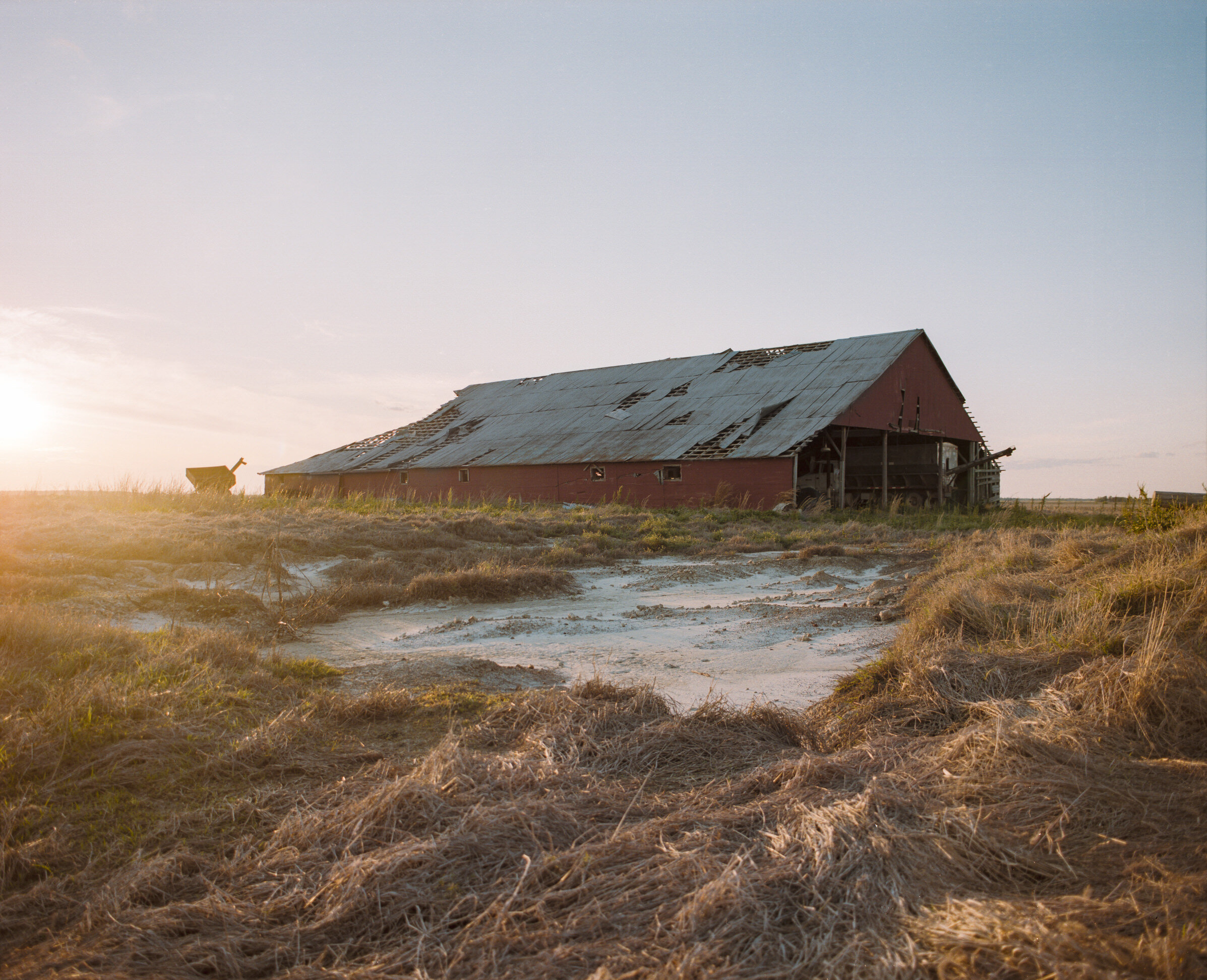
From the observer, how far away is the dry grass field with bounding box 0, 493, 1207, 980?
2.77 metres

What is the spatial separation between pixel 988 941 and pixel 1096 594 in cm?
549

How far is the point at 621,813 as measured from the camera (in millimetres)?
3916

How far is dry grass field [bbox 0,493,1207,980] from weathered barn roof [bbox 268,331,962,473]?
19.9m

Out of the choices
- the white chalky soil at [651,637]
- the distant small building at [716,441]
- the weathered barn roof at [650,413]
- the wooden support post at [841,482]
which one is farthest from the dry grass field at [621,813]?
the weathered barn roof at [650,413]

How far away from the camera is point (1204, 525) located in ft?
31.7

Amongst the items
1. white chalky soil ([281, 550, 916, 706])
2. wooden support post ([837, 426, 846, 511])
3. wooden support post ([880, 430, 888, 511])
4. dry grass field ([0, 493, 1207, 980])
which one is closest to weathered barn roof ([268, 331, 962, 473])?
wooden support post ([837, 426, 846, 511])

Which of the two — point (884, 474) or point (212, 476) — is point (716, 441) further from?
point (212, 476)

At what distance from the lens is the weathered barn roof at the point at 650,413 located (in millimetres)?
27375

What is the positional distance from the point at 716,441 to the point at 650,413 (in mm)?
5146

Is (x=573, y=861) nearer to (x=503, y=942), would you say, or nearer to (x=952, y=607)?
(x=503, y=942)

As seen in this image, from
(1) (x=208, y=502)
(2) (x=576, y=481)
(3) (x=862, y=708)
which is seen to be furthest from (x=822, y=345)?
(3) (x=862, y=708)

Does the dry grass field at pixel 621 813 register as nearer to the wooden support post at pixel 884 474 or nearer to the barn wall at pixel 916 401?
the wooden support post at pixel 884 474

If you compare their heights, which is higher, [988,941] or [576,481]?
[576,481]

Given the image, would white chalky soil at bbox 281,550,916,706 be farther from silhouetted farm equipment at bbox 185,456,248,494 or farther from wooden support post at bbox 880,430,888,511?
silhouetted farm equipment at bbox 185,456,248,494
